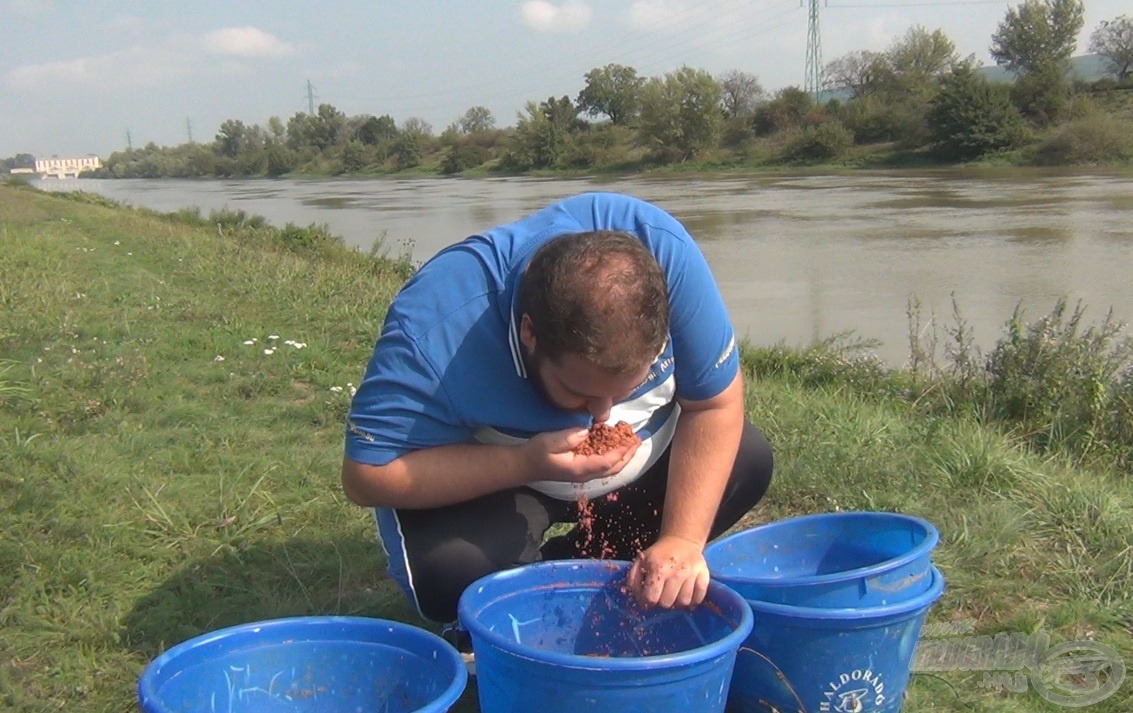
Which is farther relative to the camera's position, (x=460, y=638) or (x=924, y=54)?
(x=924, y=54)

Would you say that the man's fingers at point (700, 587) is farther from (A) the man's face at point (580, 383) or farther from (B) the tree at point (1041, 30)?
(B) the tree at point (1041, 30)

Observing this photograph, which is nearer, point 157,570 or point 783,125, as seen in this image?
point 157,570

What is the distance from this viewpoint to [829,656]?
176 cm

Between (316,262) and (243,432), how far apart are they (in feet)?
22.3

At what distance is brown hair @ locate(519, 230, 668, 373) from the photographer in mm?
1506

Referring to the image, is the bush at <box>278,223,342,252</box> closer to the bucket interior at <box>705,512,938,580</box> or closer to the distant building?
the bucket interior at <box>705,512,938,580</box>

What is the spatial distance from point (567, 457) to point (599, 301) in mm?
373

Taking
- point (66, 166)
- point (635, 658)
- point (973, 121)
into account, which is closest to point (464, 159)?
point (973, 121)

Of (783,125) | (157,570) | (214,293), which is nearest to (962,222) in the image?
(214,293)

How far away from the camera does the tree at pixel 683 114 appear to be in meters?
48.2

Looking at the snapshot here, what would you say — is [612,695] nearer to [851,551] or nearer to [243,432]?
[851,551]

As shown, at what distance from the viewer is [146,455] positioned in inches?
133

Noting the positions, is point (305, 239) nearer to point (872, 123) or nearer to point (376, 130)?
point (872, 123)

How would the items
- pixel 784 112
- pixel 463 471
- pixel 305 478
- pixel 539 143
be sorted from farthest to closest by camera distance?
pixel 539 143 < pixel 784 112 < pixel 305 478 < pixel 463 471
